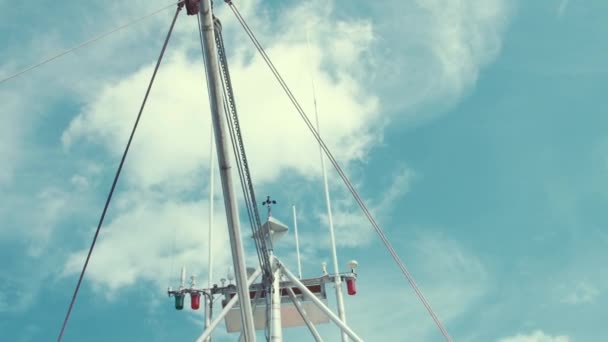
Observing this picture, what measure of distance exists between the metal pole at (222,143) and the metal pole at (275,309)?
326 inches

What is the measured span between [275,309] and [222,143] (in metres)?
12.6

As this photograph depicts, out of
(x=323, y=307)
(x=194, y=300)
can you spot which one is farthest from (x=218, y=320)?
(x=323, y=307)

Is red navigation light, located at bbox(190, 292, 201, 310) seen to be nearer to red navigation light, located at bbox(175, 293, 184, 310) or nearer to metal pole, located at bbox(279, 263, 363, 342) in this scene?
red navigation light, located at bbox(175, 293, 184, 310)

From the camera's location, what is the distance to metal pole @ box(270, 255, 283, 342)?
874 inches

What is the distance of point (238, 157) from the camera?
52.7 feet

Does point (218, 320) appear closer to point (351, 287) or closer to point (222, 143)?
point (351, 287)

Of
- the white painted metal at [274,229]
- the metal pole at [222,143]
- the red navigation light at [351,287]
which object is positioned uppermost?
the white painted metal at [274,229]

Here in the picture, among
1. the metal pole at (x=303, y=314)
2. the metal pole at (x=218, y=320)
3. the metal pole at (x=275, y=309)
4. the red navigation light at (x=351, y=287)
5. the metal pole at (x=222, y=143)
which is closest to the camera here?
the metal pole at (x=222, y=143)

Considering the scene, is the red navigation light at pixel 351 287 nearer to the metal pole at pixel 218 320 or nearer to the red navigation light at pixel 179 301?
the metal pole at pixel 218 320

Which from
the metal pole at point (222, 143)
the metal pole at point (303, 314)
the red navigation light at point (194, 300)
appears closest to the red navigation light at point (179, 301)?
the red navigation light at point (194, 300)

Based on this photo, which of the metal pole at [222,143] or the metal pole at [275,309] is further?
the metal pole at [275,309]

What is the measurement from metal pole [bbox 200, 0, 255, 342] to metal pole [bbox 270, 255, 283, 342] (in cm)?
828

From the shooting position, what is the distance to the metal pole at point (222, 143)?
464 inches

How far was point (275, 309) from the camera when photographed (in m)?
23.2
